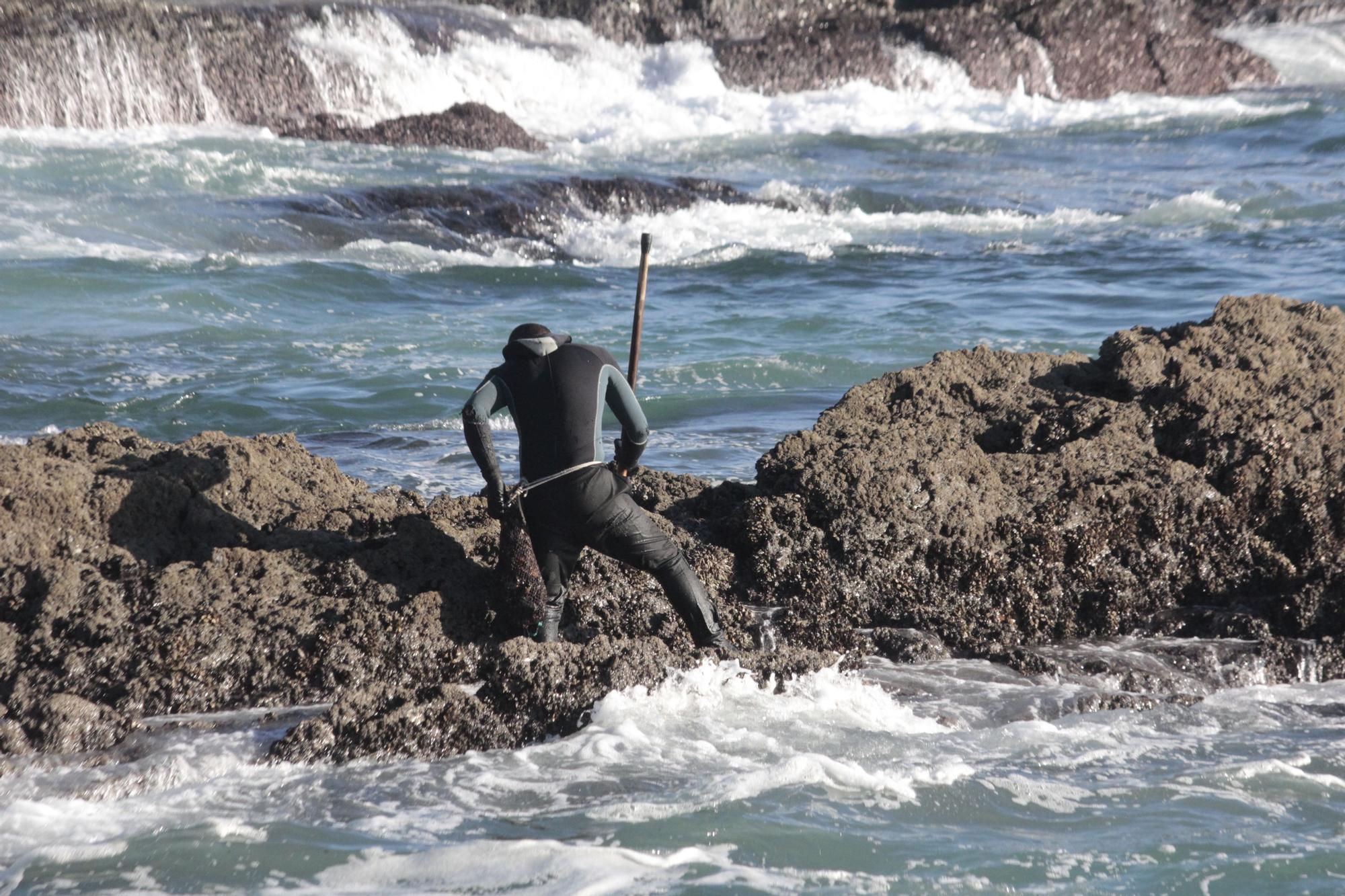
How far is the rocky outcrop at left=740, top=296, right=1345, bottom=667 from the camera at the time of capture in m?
6.04

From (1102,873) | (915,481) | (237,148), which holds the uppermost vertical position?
(237,148)

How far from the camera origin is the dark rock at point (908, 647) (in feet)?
19.3

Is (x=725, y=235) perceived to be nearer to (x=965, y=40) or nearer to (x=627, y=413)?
(x=627, y=413)

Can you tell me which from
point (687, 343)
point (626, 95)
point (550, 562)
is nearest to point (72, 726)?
point (550, 562)

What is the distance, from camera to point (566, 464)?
5367mm

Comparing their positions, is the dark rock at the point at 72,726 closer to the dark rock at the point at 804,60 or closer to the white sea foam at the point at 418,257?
the white sea foam at the point at 418,257

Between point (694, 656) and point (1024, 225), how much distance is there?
1638cm

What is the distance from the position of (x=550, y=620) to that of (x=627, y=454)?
2.60ft

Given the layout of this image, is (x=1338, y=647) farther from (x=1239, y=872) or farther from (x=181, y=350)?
(x=181, y=350)

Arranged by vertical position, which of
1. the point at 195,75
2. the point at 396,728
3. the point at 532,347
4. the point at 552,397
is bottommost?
the point at 396,728

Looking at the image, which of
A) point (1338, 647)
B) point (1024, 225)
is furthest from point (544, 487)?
point (1024, 225)

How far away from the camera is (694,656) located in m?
5.57

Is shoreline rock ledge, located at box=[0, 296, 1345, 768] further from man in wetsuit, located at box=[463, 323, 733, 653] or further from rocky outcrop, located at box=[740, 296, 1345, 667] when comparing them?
man in wetsuit, located at box=[463, 323, 733, 653]

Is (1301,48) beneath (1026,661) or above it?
above
